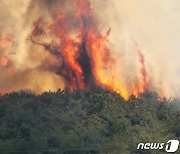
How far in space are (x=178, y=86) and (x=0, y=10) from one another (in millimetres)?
40662

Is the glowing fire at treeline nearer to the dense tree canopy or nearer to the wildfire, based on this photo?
the wildfire

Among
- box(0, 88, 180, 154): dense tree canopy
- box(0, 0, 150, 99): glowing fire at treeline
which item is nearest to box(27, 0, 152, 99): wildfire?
box(0, 0, 150, 99): glowing fire at treeline

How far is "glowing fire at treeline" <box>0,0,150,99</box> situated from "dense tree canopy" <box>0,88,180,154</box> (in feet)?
18.8

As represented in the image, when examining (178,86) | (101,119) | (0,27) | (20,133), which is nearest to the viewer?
(20,133)

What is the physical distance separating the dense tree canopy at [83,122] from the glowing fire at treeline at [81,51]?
18.8 ft

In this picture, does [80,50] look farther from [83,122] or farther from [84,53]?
[83,122]

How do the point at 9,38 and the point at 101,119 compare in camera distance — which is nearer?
the point at 101,119

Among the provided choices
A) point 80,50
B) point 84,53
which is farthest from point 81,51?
point 84,53

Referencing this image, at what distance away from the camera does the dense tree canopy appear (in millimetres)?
65250

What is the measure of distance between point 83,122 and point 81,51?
23097 mm

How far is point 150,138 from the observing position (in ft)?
233

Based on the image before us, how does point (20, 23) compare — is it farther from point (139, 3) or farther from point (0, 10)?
point (139, 3)

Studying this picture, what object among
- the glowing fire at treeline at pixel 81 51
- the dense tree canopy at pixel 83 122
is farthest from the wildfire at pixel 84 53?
the dense tree canopy at pixel 83 122

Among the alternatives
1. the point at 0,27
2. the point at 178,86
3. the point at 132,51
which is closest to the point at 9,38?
the point at 0,27
